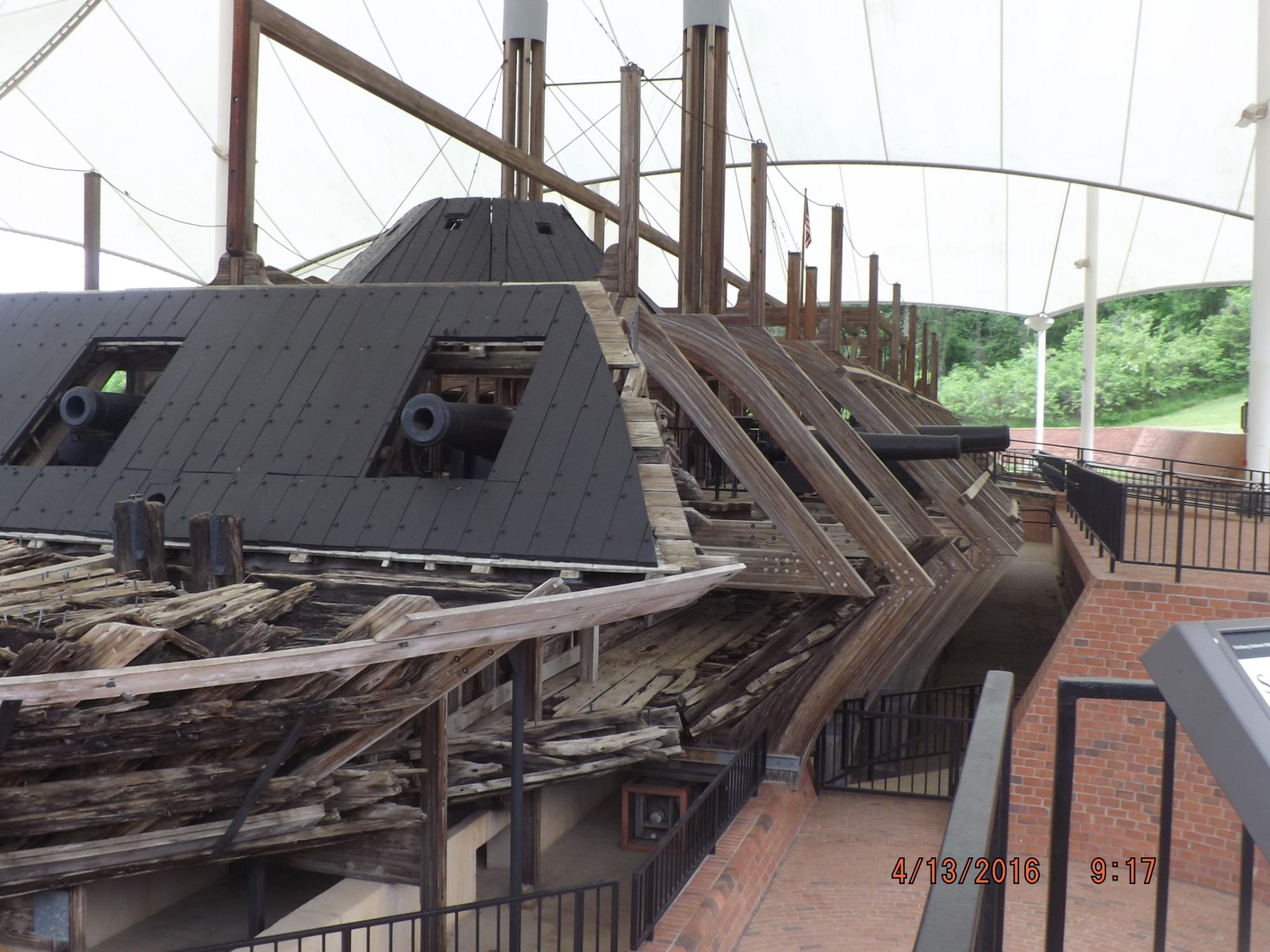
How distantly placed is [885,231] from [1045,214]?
4.82 meters

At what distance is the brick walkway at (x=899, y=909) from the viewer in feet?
23.7

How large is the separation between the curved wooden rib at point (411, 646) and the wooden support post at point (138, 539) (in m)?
2.10

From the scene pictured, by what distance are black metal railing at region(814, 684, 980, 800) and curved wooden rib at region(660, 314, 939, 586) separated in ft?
7.93

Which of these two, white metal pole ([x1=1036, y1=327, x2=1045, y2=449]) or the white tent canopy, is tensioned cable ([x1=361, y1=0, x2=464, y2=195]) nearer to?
the white tent canopy

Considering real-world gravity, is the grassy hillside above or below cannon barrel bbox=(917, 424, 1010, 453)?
above

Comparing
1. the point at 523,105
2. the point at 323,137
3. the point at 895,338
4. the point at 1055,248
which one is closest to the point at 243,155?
the point at 523,105

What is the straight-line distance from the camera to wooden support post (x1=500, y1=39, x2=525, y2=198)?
1444cm

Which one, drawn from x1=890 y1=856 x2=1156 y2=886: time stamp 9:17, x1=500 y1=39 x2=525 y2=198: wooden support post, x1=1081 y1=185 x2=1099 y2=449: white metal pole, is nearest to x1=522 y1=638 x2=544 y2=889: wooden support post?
x1=890 y1=856 x2=1156 y2=886: time stamp 9:17

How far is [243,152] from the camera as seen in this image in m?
7.08

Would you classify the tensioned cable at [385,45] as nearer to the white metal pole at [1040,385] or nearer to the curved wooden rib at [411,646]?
the white metal pole at [1040,385]

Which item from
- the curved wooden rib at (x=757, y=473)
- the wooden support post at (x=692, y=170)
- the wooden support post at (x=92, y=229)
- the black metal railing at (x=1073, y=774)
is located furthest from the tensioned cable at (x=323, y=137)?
the black metal railing at (x=1073, y=774)

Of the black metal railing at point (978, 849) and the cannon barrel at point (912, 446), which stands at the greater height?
the cannon barrel at point (912, 446)

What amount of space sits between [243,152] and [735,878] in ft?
19.1

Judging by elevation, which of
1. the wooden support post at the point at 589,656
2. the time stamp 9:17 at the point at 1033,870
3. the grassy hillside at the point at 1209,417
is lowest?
the time stamp 9:17 at the point at 1033,870
